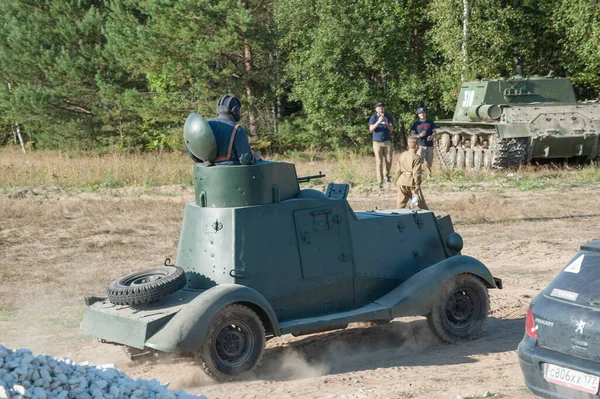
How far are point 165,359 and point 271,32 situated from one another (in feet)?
80.1

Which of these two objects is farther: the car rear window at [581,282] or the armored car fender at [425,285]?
the armored car fender at [425,285]

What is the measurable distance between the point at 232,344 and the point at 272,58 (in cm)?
2578

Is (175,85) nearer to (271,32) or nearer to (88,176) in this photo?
(271,32)

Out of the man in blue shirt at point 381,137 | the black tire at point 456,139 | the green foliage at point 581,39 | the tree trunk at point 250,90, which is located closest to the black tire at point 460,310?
the man in blue shirt at point 381,137

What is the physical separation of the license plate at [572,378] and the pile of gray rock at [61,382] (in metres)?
2.36

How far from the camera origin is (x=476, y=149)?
920 inches

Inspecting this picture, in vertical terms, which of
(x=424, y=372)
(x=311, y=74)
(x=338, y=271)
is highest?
(x=311, y=74)

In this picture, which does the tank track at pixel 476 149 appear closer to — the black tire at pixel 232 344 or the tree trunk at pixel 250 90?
the tree trunk at pixel 250 90

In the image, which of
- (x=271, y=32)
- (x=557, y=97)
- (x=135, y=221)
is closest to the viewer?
(x=135, y=221)

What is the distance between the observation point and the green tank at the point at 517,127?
22.3 m

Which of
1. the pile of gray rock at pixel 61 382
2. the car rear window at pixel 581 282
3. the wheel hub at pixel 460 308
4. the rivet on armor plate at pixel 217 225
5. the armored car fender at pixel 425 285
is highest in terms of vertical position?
the rivet on armor plate at pixel 217 225

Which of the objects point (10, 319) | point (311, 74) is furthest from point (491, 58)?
point (10, 319)

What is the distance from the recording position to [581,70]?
3294 centimetres

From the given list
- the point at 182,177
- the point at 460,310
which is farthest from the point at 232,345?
the point at 182,177
